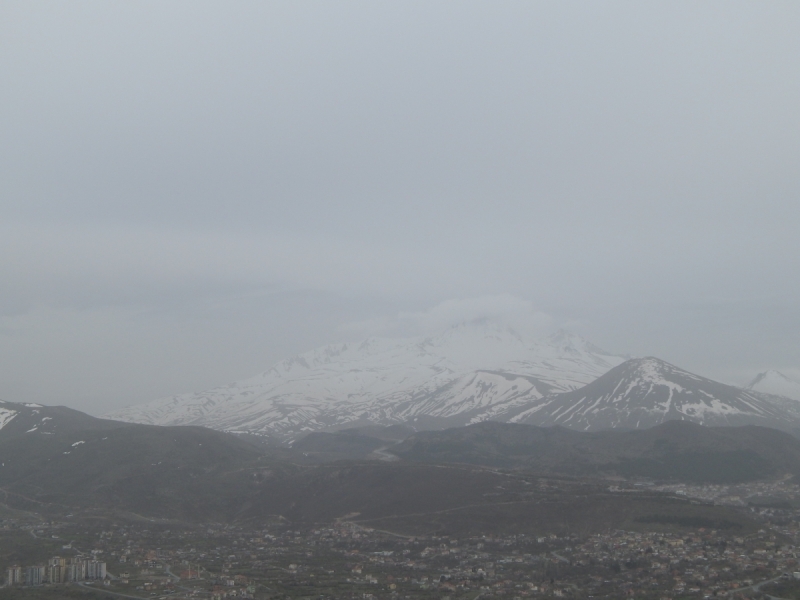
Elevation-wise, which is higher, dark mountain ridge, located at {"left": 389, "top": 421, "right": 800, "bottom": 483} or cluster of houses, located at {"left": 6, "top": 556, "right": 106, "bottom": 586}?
dark mountain ridge, located at {"left": 389, "top": 421, "right": 800, "bottom": 483}

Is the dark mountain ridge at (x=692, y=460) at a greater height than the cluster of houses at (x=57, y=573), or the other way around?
the dark mountain ridge at (x=692, y=460)

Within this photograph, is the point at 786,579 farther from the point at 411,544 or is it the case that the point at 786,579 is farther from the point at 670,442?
the point at 670,442

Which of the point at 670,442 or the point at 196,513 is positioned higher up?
the point at 670,442

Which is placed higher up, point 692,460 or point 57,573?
point 692,460

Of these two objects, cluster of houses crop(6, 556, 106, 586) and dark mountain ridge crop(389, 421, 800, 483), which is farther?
dark mountain ridge crop(389, 421, 800, 483)

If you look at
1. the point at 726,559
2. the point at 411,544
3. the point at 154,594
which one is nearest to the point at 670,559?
the point at 726,559

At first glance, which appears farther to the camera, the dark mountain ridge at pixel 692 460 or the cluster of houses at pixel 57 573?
the dark mountain ridge at pixel 692 460

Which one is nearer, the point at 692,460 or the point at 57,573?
the point at 57,573

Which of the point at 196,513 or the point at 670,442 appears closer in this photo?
the point at 196,513
